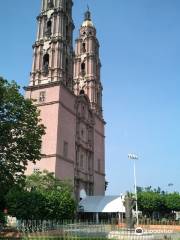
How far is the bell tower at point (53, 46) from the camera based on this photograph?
5384 cm

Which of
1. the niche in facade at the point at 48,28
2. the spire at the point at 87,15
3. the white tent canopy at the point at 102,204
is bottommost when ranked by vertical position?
the white tent canopy at the point at 102,204

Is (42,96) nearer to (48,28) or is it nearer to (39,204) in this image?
(48,28)

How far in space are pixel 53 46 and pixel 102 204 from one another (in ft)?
94.0

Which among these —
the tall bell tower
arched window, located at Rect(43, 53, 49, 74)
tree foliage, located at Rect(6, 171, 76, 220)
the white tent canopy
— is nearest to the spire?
the tall bell tower

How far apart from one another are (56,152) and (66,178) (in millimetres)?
4895

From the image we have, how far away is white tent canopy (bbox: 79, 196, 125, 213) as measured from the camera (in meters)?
51.0

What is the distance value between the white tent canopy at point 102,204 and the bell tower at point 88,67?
1991 centimetres

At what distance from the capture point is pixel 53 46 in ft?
184

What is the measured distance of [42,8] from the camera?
205ft

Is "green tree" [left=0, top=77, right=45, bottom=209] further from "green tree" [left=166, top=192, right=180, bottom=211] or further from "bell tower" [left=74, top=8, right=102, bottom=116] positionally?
"bell tower" [left=74, top=8, right=102, bottom=116]

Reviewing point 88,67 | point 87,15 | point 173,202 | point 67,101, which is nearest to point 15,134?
point 67,101

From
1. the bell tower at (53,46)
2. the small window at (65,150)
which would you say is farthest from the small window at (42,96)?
the small window at (65,150)

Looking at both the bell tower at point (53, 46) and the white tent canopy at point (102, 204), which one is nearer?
the white tent canopy at point (102, 204)

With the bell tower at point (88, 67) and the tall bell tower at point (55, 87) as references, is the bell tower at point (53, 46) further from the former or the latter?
the bell tower at point (88, 67)
